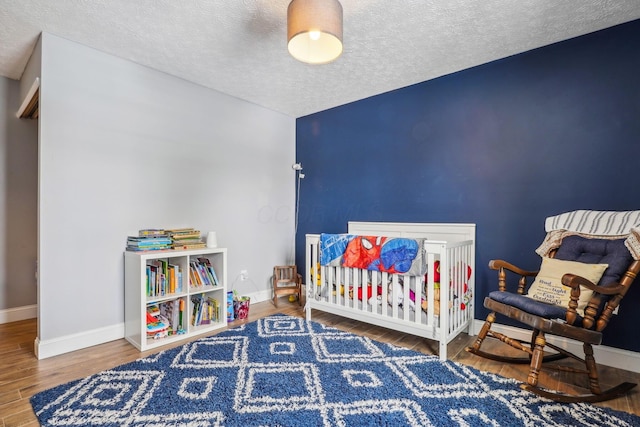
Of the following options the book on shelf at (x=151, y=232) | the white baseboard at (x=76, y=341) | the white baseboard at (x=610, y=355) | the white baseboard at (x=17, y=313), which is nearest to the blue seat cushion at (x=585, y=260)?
the white baseboard at (x=610, y=355)

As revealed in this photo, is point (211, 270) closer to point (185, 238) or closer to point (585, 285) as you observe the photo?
point (185, 238)

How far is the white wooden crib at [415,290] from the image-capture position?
2.27 meters

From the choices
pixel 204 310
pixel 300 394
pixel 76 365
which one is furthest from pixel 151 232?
pixel 300 394

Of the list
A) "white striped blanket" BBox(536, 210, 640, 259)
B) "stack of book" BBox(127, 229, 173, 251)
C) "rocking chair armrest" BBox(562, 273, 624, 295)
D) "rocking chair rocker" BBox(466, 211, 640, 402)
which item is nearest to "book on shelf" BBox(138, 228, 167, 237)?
"stack of book" BBox(127, 229, 173, 251)

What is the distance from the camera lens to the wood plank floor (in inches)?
67.1

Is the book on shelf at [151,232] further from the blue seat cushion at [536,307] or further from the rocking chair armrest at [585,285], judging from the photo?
the rocking chair armrest at [585,285]

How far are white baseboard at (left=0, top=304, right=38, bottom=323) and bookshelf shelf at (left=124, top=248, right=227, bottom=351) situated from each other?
4.46 feet

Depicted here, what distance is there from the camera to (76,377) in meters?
1.97

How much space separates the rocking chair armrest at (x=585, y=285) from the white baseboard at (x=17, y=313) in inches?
176

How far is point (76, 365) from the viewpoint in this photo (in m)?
2.13

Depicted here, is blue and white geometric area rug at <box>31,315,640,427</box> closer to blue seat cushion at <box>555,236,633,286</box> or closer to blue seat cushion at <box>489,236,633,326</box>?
blue seat cushion at <box>489,236,633,326</box>

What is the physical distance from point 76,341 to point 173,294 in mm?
732

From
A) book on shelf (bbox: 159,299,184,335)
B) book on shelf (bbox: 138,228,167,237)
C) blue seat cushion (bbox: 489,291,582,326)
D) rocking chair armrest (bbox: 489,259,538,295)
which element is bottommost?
book on shelf (bbox: 159,299,184,335)

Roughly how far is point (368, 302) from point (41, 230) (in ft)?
8.21
